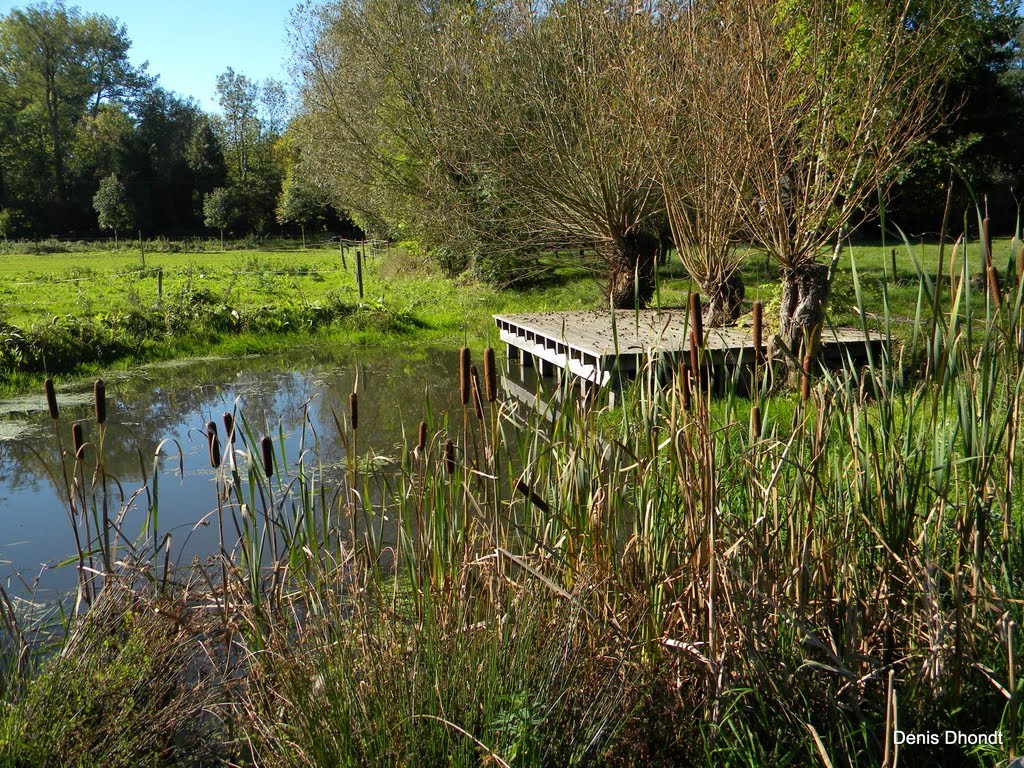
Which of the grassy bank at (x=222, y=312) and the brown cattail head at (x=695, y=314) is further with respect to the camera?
the grassy bank at (x=222, y=312)

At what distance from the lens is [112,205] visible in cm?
4019

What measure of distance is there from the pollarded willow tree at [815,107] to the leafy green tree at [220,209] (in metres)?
38.4

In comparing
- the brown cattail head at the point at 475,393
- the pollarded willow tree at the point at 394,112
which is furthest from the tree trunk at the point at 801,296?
the pollarded willow tree at the point at 394,112

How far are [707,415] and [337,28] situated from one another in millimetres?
18740

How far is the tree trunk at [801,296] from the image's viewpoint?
7.16m

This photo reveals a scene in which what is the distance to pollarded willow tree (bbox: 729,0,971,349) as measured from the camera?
6.46 meters

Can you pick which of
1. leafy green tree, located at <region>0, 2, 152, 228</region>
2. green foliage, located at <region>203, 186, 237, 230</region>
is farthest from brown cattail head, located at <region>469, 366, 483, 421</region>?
leafy green tree, located at <region>0, 2, 152, 228</region>

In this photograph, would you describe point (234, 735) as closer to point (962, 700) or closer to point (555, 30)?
point (962, 700)

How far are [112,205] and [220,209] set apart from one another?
189 inches

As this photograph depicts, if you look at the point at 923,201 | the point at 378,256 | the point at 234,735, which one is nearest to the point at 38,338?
the point at 234,735

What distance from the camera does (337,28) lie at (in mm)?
18906

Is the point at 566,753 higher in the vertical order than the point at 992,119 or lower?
lower

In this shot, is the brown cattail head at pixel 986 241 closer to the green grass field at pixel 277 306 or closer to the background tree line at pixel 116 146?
the green grass field at pixel 277 306

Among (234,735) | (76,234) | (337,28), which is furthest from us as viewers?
(76,234)
